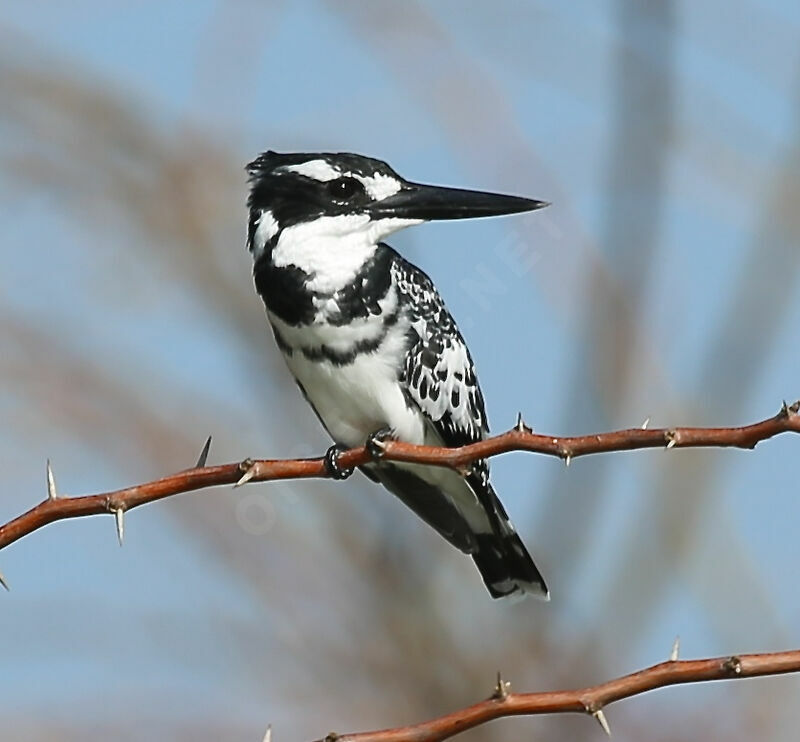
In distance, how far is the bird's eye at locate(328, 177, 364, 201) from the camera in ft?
11.6

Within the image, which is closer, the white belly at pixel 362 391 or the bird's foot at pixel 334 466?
the bird's foot at pixel 334 466

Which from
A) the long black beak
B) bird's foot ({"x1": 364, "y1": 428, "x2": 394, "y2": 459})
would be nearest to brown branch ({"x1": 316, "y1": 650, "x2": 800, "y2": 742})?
bird's foot ({"x1": 364, "y1": 428, "x2": 394, "y2": 459})

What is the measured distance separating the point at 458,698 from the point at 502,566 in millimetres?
552

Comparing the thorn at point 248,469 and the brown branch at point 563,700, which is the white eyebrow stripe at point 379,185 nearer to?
the thorn at point 248,469

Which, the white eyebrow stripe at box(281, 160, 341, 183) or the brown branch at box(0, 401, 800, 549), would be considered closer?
the brown branch at box(0, 401, 800, 549)

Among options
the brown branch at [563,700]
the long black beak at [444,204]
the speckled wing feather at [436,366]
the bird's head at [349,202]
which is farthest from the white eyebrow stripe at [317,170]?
the brown branch at [563,700]

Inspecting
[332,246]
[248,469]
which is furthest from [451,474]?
[248,469]

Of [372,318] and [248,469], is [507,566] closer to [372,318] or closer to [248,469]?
[372,318]

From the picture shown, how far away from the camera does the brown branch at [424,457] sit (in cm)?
208

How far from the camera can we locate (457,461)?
2.44 metres

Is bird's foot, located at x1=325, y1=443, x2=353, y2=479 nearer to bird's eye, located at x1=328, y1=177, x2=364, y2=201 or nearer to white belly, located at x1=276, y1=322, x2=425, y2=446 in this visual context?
white belly, located at x1=276, y1=322, x2=425, y2=446

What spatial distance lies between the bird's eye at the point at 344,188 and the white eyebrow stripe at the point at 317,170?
0.6 inches

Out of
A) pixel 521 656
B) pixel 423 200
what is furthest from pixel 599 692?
pixel 521 656

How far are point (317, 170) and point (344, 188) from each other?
0.08 m
